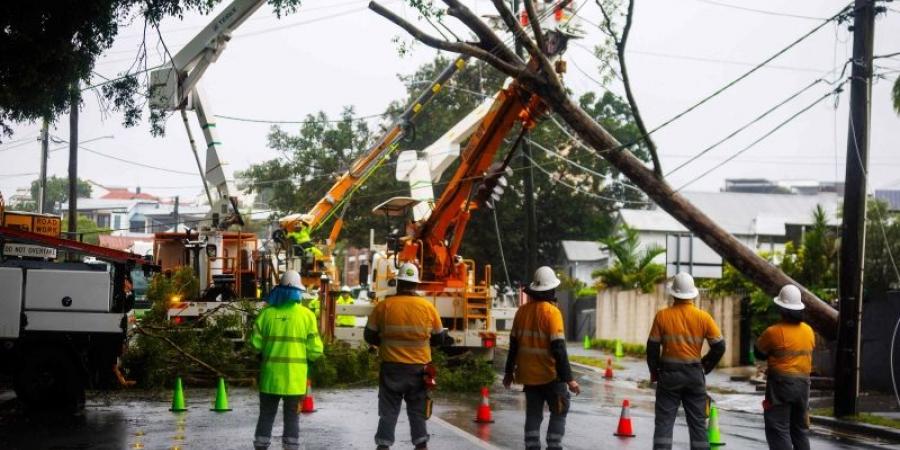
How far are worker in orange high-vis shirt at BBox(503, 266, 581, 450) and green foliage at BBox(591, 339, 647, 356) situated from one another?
71.3 feet

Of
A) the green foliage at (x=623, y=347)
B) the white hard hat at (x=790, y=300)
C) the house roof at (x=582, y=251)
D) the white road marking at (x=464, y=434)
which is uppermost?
the house roof at (x=582, y=251)

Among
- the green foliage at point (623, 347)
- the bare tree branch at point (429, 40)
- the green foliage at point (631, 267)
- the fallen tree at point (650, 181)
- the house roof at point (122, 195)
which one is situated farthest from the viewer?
the house roof at point (122, 195)

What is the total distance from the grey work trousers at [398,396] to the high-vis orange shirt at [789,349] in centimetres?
333

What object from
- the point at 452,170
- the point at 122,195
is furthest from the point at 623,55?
the point at 122,195

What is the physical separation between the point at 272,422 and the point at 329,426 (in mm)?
3566

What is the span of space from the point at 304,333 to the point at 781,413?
4535 mm

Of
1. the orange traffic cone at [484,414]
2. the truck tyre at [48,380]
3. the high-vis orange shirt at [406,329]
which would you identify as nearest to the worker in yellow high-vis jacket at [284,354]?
the high-vis orange shirt at [406,329]

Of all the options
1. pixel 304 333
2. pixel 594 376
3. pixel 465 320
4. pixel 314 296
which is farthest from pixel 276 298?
pixel 594 376

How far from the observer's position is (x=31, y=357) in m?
15.3

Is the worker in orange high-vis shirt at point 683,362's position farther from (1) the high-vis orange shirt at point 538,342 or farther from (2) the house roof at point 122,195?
(2) the house roof at point 122,195

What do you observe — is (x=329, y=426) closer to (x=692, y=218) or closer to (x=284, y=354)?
(x=284, y=354)

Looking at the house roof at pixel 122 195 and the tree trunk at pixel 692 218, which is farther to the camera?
the house roof at pixel 122 195

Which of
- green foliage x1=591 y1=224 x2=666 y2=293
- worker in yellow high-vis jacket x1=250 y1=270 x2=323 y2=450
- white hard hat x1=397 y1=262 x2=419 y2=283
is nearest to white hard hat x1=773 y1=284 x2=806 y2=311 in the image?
white hard hat x1=397 y1=262 x2=419 y2=283

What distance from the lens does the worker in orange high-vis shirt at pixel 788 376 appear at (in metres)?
11.4
